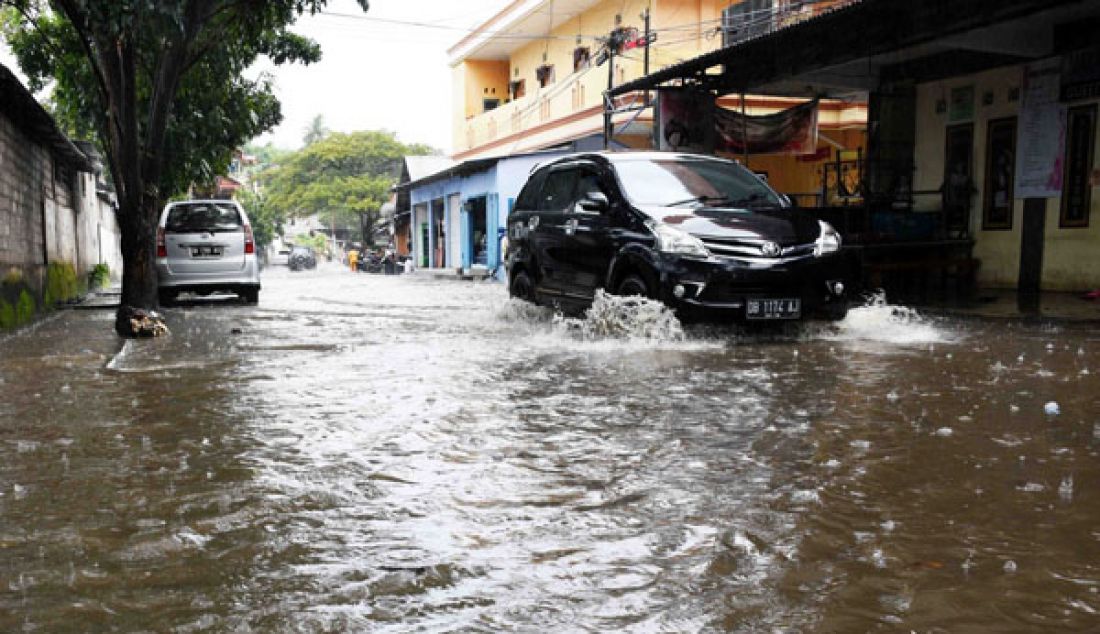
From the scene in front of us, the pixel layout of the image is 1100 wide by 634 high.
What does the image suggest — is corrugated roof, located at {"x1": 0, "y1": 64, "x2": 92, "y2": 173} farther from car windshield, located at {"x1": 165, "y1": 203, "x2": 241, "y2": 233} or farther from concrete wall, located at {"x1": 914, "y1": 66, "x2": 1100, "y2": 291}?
concrete wall, located at {"x1": 914, "y1": 66, "x2": 1100, "y2": 291}

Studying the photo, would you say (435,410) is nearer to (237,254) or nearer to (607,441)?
(607,441)

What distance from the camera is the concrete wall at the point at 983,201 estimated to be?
39.4 feet

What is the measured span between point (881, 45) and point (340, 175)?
45.9 m

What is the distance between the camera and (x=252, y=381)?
6.06m

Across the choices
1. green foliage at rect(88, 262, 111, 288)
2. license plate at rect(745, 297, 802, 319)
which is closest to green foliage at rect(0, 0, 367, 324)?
green foliage at rect(88, 262, 111, 288)

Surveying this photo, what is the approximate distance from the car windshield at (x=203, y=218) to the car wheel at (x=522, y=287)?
5736 mm

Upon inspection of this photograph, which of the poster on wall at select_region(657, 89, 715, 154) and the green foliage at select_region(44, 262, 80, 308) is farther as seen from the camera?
the poster on wall at select_region(657, 89, 715, 154)

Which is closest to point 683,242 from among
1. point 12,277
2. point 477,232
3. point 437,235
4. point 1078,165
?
point 1078,165

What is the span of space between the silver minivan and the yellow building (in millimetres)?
7980

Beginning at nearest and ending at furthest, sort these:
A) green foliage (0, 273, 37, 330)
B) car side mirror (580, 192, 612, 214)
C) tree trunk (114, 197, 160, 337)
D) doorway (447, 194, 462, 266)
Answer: car side mirror (580, 192, 612, 214) < tree trunk (114, 197, 160, 337) < green foliage (0, 273, 37, 330) < doorway (447, 194, 462, 266)

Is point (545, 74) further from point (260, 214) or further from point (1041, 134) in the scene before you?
point (260, 214)

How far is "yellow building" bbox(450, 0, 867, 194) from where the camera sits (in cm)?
2055

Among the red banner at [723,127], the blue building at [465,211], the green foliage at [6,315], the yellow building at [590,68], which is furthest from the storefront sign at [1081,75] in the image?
the green foliage at [6,315]

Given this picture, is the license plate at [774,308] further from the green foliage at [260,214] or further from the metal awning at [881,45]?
the green foliage at [260,214]
